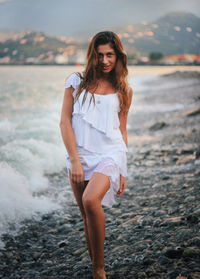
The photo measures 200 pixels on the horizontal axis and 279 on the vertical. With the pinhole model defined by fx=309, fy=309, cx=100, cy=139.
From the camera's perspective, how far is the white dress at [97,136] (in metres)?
2.91

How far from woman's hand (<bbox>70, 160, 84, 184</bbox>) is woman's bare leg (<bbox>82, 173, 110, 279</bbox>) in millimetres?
154

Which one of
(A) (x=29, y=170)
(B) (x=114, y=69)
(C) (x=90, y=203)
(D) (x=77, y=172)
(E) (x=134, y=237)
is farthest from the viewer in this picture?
(A) (x=29, y=170)

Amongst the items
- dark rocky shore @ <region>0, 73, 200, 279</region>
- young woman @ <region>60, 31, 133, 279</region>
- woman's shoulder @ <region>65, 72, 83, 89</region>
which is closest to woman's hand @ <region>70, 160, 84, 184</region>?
young woman @ <region>60, 31, 133, 279</region>

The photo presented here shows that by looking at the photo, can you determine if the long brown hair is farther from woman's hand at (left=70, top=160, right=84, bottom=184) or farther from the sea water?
the sea water

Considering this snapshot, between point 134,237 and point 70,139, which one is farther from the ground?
point 70,139


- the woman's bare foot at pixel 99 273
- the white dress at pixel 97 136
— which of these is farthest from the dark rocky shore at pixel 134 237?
the white dress at pixel 97 136

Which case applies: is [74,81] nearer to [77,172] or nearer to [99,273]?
[77,172]

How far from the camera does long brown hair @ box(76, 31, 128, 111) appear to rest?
3014 mm

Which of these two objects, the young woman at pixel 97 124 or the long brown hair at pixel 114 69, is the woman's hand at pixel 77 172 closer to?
the young woman at pixel 97 124

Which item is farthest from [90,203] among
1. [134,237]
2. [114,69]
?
[134,237]

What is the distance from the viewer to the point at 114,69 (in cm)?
320

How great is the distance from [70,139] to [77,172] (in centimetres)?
32

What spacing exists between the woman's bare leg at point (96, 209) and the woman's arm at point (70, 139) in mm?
182

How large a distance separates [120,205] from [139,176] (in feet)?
5.50
